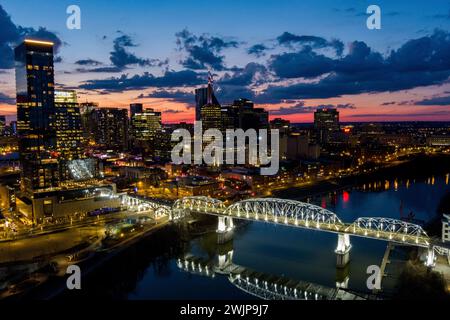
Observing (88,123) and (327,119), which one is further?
(327,119)

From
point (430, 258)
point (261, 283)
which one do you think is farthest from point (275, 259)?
point (430, 258)

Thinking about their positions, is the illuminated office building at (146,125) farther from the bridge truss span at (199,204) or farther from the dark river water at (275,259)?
the dark river water at (275,259)

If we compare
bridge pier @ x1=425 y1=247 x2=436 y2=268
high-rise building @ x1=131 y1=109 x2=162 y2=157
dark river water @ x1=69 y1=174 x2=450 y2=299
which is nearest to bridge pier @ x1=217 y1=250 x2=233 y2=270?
dark river water @ x1=69 y1=174 x2=450 y2=299

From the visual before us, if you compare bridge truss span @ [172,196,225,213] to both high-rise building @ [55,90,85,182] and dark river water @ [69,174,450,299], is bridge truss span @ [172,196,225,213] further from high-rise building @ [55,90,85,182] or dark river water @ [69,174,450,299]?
high-rise building @ [55,90,85,182]

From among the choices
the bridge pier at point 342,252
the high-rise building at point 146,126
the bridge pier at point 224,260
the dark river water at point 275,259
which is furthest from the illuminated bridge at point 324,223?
the high-rise building at point 146,126

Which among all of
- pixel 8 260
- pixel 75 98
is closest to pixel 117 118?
pixel 75 98

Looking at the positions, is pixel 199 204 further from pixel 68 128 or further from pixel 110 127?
pixel 110 127

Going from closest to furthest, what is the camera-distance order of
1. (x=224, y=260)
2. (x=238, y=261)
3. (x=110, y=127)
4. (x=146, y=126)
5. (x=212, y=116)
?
1. (x=238, y=261)
2. (x=224, y=260)
3. (x=212, y=116)
4. (x=110, y=127)
5. (x=146, y=126)

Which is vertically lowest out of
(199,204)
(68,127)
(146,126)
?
(199,204)
